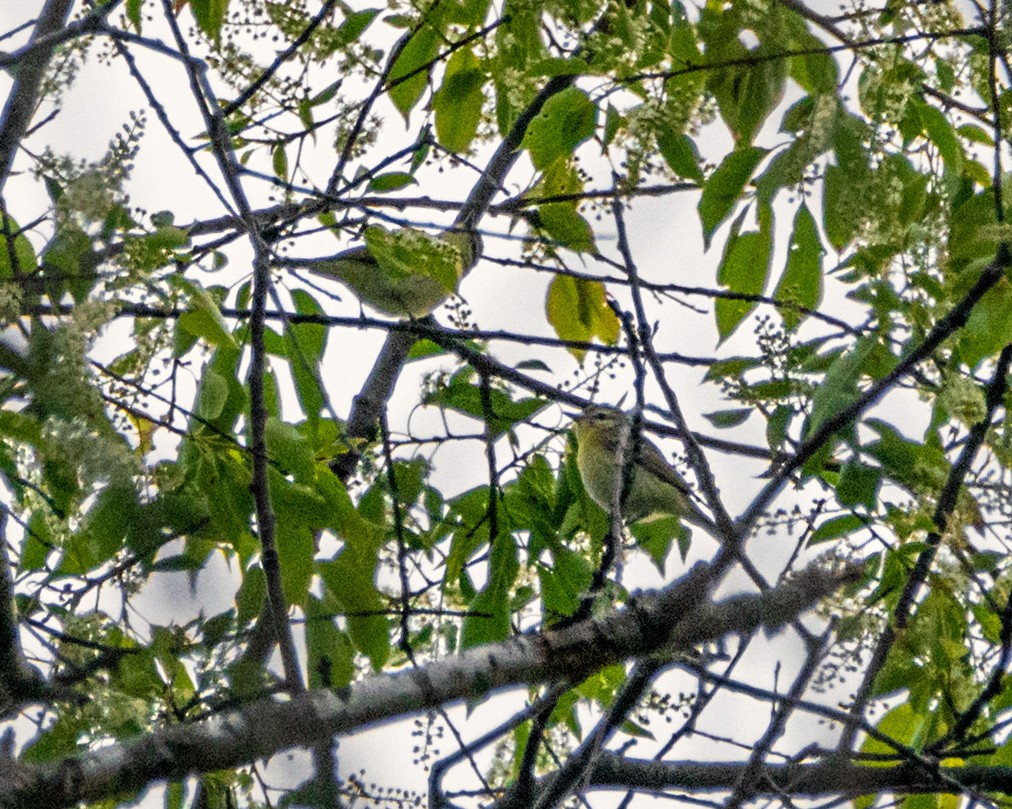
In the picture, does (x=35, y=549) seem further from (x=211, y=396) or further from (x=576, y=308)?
(x=576, y=308)

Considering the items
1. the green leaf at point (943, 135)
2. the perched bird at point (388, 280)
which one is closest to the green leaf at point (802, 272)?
the green leaf at point (943, 135)

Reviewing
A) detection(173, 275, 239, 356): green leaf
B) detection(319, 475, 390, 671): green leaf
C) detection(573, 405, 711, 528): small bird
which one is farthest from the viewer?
detection(573, 405, 711, 528): small bird

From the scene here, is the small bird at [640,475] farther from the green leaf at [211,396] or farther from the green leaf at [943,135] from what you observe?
the green leaf at [211,396]

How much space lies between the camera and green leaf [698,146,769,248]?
2.35 meters

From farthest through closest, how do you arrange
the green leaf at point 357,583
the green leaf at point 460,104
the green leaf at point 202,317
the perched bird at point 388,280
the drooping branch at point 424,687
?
the perched bird at point 388,280 → the green leaf at point 460,104 → the green leaf at point 357,583 → the green leaf at point 202,317 → the drooping branch at point 424,687

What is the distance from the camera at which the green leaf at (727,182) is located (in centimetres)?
235

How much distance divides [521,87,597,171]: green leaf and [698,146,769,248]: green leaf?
0.31m

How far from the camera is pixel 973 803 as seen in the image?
8.40ft

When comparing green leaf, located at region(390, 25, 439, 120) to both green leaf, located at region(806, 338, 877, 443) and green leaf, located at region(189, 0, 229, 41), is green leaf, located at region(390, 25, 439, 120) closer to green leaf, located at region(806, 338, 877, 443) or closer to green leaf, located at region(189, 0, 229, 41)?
green leaf, located at region(189, 0, 229, 41)

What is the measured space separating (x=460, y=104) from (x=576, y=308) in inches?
28.8

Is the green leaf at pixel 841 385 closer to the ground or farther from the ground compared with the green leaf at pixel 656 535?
closer to the ground

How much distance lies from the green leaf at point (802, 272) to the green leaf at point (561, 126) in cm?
47

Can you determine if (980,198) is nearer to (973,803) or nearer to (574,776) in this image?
(973,803)

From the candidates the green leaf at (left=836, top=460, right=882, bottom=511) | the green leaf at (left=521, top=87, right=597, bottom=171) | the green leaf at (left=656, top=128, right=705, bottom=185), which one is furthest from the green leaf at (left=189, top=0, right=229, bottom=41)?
the green leaf at (left=836, top=460, right=882, bottom=511)
